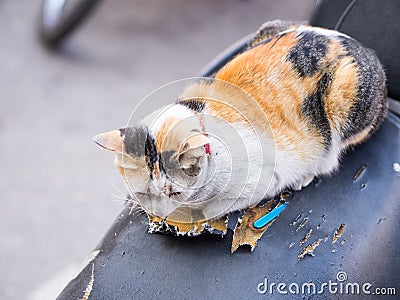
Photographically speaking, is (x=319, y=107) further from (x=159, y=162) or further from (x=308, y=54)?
(x=159, y=162)

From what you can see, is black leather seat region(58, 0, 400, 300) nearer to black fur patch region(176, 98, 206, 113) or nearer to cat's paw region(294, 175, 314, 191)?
cat's paw region(294, 175, 314, 191)

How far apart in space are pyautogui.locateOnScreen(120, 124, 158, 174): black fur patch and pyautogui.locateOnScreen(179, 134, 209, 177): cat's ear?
0.13ft

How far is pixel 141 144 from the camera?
1.90 ft

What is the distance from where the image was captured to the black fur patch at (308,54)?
0.70 meters

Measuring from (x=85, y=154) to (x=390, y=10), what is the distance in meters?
0.89

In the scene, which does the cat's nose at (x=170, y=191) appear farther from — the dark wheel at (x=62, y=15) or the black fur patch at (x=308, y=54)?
the dark wheel at (x=62, y=15)

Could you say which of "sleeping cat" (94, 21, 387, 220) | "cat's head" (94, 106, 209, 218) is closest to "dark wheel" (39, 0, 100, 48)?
"sleeping cat" (94, 21, 387, 220)

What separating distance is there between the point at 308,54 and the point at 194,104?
0.18 meters

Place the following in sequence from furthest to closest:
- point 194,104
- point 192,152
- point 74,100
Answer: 1. point 74,100
2. point 194,104
3. point 192,152

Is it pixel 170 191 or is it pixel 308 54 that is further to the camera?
pixel 308 54

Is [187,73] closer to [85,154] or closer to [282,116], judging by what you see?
[85,154]

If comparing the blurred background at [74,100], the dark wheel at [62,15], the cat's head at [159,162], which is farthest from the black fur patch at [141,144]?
the dark wheel at [62,15]

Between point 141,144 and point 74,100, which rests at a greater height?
point 141,144

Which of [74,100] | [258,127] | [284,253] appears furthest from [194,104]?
[74,100]
